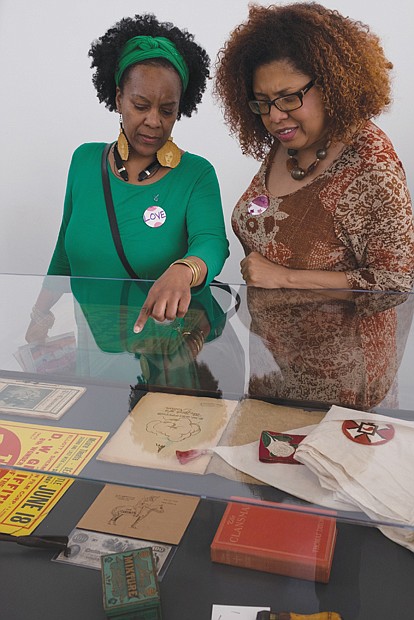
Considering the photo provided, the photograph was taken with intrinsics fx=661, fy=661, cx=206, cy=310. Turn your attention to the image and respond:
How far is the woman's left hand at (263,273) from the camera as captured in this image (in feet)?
6.61

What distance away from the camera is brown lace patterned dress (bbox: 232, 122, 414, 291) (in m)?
1.88

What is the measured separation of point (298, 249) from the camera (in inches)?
79.7

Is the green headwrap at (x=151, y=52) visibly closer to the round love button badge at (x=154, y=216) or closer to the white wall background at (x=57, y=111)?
the round love button badge at (x=154, y=216)

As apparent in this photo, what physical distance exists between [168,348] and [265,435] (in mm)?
513

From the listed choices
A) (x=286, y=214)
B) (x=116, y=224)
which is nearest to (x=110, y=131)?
(x=116, y=224)

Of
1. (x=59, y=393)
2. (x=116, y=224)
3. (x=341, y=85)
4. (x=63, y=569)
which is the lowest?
(x=63, y=569)

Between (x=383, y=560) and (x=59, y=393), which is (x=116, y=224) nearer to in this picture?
(x=59, y=393)

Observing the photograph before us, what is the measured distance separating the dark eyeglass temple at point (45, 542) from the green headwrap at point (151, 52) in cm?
151

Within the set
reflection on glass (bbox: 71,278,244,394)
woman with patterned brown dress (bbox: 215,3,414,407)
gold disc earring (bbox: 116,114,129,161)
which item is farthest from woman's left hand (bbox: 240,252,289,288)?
gold disc earring (bbox: 116,114,129,161)

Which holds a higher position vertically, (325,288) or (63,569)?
(325,288)

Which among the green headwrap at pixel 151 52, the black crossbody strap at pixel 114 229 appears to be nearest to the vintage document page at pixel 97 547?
the black crossbody strap at pixel 114 229

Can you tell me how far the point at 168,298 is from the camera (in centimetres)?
169

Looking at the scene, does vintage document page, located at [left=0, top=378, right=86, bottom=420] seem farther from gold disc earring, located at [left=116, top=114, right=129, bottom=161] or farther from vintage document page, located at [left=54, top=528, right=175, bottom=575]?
gold disc earring, located at [left=116, top=114, right=129, bottom=161]

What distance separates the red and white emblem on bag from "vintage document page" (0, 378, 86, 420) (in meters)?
0.58
